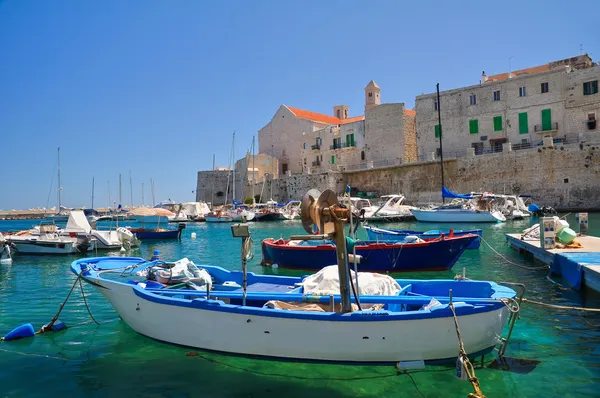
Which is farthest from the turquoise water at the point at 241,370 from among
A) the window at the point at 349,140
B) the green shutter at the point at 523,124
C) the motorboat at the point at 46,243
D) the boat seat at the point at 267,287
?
the window at the point at 349,140

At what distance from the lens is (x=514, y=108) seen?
3888 centimetres

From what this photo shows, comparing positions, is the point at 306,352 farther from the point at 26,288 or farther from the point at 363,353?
the point at 26,288

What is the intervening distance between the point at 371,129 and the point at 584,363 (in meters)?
44.2

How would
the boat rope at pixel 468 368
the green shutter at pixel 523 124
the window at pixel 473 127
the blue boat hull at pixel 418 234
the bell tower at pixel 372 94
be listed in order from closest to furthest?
the boat rope at pixel 468 368 < the blue boat hull at pixel 418 234 < the green shutter at pixel 523 124 < the window at pixel 473 127 < the bell tower at pixel 372 94

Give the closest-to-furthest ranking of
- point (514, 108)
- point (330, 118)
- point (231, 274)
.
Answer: point (231, 274) < point (514, 108) < point (330, 118)

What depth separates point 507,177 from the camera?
37781 millimetres

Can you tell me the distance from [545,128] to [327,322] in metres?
38.5

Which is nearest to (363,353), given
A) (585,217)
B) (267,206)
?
(585,217)

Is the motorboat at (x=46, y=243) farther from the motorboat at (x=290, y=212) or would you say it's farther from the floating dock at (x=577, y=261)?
the motorboat at (x=290, y=212)

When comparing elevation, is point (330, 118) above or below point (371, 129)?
above

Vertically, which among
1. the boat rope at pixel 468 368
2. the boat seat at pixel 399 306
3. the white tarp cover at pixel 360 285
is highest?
the white tarp cover at pixel 360 285

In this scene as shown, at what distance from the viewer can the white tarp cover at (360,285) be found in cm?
688

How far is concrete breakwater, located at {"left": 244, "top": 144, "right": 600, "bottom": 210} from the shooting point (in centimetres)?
3425

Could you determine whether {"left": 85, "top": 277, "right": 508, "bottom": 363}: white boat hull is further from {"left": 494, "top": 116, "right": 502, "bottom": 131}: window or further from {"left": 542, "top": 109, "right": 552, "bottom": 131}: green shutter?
{"left": 494, "top": 116, "right": 502, "bottom": 131}: window
